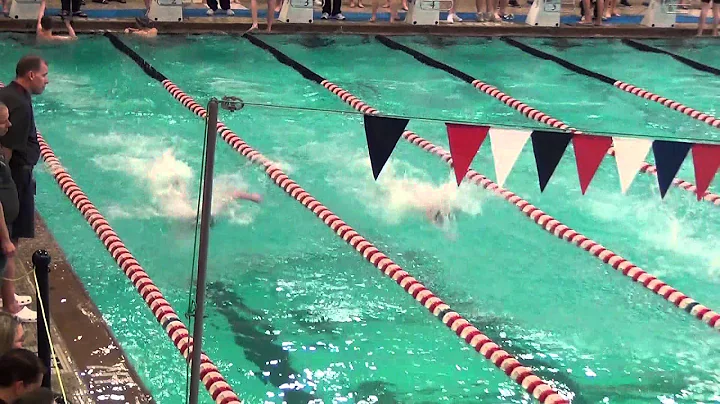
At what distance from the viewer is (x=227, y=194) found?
6.98m

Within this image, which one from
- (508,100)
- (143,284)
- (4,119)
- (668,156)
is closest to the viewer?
(4,119)

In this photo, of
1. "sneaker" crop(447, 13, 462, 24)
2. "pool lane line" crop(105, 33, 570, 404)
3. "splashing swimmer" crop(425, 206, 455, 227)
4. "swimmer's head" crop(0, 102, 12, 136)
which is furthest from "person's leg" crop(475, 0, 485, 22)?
"swimmer's head" crop(0, 102, 12, 136)

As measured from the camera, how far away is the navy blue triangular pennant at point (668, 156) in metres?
4.10

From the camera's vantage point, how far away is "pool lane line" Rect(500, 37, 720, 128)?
9245 mm

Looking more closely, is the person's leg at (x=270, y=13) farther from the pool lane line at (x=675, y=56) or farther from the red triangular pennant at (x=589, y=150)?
the red triangular pennant at (x=589, y=150)

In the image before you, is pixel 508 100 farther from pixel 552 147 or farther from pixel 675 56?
pixel 552 147

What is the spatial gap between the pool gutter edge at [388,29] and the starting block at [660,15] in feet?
0.38

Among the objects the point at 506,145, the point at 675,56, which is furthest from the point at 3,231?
the point at 675,56

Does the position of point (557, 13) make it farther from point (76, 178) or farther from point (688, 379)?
point (688, 379)

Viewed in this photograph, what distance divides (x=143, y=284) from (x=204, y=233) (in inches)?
83.0

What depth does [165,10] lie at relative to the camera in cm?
1178

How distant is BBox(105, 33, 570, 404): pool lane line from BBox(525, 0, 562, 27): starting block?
5.74 meters

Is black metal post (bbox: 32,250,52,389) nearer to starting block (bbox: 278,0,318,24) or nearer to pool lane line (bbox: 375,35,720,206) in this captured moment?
pool lane line (bbox: 375,35,720,206)

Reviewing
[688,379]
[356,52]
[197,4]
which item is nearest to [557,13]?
[356,52]
